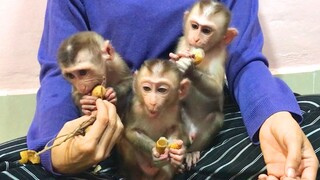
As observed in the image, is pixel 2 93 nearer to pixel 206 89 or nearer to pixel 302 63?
pixel 206 89

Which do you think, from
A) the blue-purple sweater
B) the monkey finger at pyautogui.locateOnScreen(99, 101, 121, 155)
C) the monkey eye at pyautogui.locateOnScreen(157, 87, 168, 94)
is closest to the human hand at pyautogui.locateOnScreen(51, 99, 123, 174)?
the monkey finger at pyautogui.locateOnScreen(99, 101, 121, 155)

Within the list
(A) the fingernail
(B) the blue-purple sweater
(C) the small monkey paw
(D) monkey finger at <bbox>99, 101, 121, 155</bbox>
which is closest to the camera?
(A) the fingernail

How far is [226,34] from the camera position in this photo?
49.9 inches

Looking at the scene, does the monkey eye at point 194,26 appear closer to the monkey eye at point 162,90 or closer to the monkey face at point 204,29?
the monkey face at point 204,29

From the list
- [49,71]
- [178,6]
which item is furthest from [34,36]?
[178,6]

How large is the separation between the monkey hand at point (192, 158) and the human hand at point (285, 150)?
15cm

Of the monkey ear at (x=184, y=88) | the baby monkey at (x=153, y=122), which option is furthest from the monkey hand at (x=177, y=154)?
the monkey ear at (x=184, y=88)

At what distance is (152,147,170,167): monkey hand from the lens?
1.12 metres

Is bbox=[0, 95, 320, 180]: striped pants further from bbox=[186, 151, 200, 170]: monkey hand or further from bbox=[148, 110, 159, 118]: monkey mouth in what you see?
bbox=[148, 110, 159, 118]: monkey mouth

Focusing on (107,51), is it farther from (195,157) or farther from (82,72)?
(195,157)

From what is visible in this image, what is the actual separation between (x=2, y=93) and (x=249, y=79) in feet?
2.63

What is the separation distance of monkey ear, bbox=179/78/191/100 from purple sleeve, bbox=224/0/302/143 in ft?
0.45

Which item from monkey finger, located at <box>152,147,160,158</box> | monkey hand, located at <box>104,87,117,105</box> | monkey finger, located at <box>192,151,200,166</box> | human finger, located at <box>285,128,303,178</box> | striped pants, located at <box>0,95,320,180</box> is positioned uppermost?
monkey hand, located at <box>104,87,117,105</box>

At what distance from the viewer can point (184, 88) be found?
1174 millimetres
